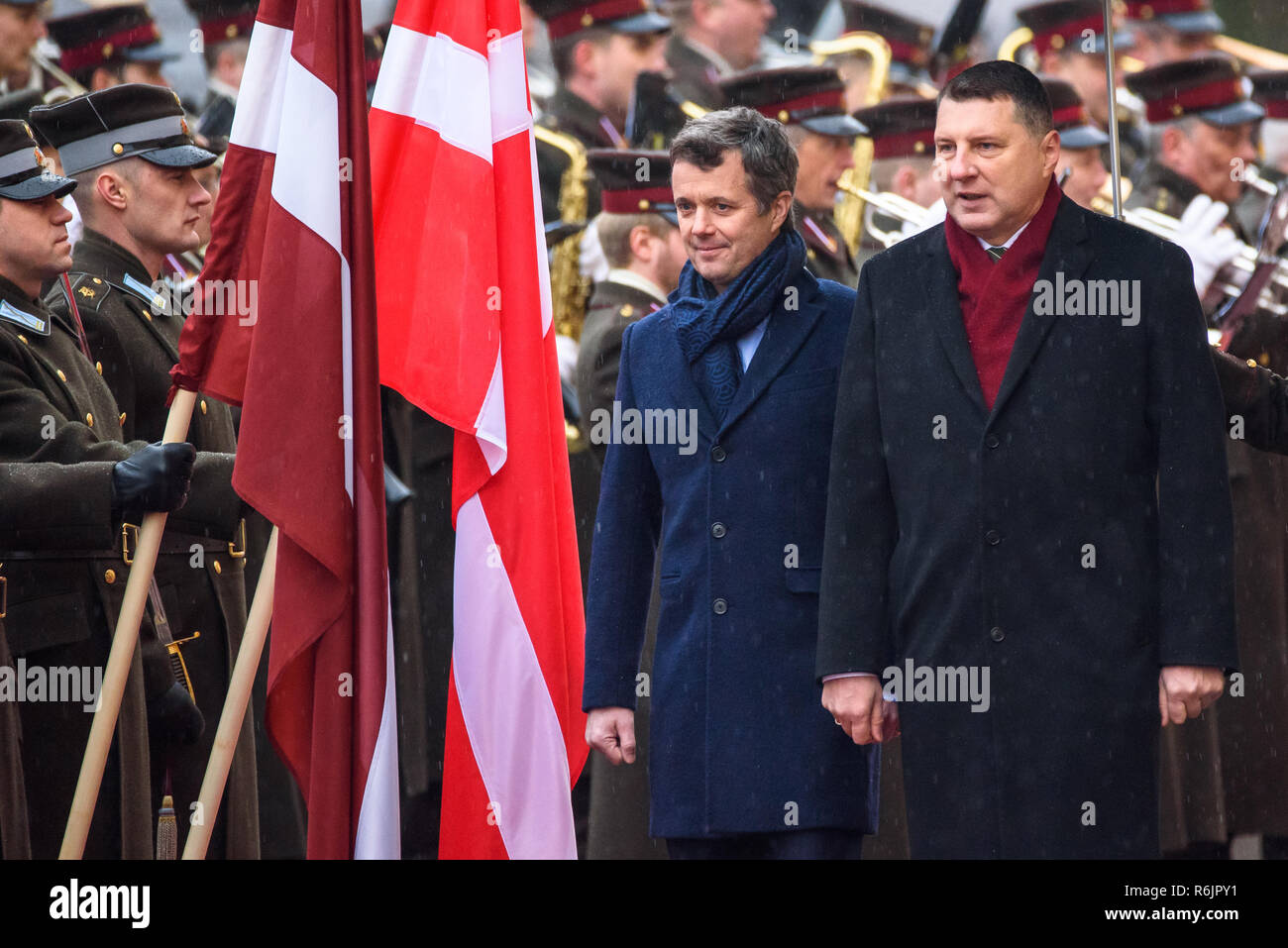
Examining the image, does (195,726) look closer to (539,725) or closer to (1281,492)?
(539,725)

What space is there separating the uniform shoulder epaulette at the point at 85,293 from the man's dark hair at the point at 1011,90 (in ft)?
9.02

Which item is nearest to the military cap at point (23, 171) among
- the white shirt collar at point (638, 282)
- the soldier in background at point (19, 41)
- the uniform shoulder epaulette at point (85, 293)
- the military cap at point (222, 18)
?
the uniform shoulder epaulette at point (85, 293)

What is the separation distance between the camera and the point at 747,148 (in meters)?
3.99

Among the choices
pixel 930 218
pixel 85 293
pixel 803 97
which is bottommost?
pixel 85 293

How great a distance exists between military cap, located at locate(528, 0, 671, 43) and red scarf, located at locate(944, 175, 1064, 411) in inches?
159

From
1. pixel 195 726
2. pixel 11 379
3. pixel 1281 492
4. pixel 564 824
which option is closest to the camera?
pixel 564 824

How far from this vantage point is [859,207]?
7660 millimetres

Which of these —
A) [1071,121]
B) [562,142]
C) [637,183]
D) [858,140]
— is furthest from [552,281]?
[1071,121]

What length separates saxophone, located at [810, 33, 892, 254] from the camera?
7.59m

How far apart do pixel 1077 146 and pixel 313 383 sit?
430cm

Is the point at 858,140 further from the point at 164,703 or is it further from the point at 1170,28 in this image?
the point at 164,703

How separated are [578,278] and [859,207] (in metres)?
1.39
